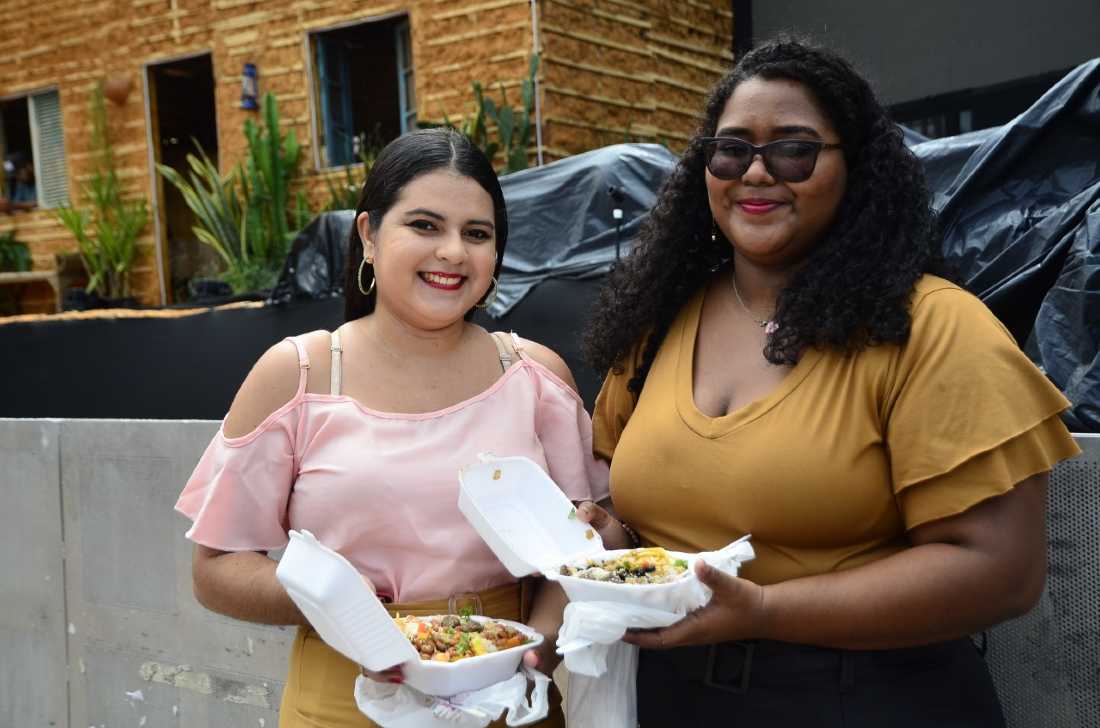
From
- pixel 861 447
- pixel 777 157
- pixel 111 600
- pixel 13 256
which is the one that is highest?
pixel 13 256

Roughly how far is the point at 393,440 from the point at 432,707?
527 mm

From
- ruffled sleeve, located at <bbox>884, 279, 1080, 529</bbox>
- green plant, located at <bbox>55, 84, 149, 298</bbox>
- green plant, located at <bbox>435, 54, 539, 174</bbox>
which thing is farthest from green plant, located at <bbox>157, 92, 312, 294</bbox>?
ruffled sleeve, located at <bbox>884, 279, 1080, 529</bbox>

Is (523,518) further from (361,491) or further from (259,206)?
(259,206)

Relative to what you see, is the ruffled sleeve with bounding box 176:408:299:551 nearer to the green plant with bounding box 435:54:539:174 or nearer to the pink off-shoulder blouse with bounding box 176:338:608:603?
the pink off-shoulder blouse with bounding box 176:338:608:603

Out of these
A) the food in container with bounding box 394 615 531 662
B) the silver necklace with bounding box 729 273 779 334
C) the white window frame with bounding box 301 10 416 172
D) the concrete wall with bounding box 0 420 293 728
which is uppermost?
the white window frame with bounding box 301 10 416 172

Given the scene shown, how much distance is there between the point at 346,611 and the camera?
165cm

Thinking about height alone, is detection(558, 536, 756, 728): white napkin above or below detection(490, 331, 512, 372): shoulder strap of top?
below

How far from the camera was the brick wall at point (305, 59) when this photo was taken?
8273mm

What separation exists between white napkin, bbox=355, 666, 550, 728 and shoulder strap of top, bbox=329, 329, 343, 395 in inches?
23.3

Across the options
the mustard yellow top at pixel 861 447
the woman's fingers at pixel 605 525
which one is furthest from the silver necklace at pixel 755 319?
the woman's fingers at pixel 605 525

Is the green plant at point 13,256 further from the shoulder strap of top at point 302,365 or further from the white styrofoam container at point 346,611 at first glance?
the white styrofoam container at point 346,611

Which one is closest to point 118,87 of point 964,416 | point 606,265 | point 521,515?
point 606,265

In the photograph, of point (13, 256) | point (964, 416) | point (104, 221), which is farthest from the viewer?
point (13, 256)

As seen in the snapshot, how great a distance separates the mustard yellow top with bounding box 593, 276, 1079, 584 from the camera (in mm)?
1565
